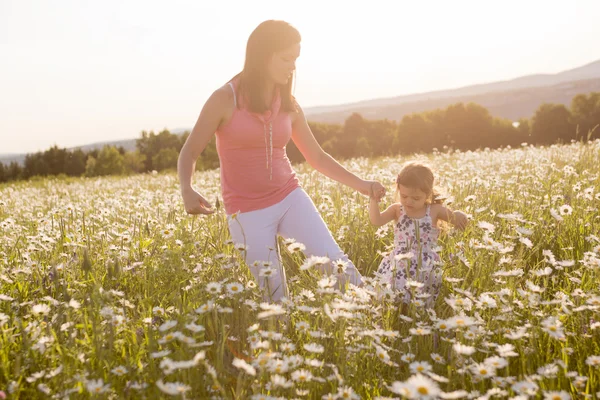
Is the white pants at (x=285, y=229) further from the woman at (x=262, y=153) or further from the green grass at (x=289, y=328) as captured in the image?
the green grass at (x=289, y=328)

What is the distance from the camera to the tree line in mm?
58250

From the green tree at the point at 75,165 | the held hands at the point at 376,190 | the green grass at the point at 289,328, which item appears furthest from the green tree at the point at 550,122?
the green grass at the point at 289,328

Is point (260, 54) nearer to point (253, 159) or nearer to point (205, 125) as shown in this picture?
point (205, 125)

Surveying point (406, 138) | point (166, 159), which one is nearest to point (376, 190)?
point (166, 159)

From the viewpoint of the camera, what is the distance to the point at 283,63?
384cm

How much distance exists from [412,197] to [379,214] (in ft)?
0.98

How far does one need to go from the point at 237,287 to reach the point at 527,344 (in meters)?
1.63

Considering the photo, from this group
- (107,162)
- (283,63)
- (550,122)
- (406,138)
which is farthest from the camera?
(406,138)

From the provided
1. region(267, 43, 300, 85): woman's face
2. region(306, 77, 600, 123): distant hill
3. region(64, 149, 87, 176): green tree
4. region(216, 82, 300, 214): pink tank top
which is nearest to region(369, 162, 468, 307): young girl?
region(216, 82, 300, 214): pink tank top

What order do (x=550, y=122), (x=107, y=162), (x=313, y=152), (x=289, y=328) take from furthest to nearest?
(x=550, y=122) → (x=107, y=162) → (x=313, y=152) → (x=289, y=328)

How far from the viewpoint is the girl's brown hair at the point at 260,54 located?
379cm

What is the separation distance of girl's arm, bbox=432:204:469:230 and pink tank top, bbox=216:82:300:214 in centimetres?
122

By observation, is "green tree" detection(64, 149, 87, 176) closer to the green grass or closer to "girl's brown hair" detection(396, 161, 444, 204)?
the green grass

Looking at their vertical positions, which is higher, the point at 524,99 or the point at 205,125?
the point at 524,99
